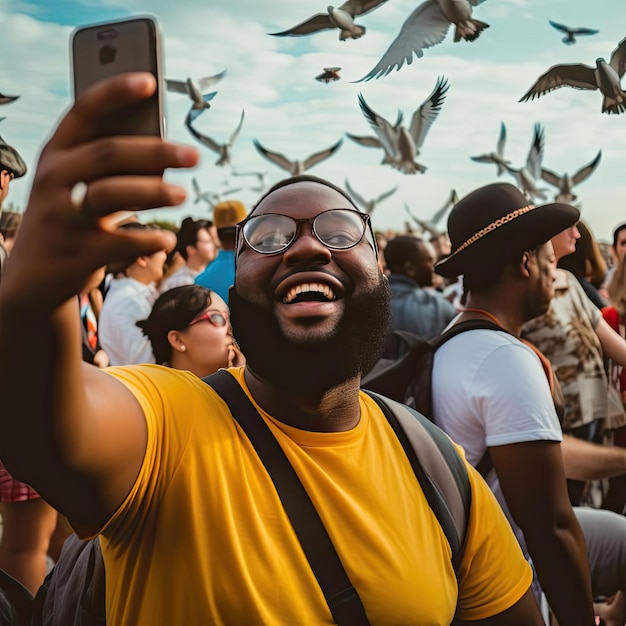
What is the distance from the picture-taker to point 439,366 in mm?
2334

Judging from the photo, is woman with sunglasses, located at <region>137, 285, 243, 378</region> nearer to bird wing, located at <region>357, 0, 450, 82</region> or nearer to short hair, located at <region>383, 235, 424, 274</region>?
short hair, located at <region>383, 235, 424, 274</region>

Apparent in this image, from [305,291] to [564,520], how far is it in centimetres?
110

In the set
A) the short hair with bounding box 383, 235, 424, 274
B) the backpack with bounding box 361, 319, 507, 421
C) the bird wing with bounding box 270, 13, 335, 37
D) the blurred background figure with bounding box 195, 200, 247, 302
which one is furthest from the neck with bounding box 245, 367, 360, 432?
the bird wing with bounding box 270, 13, 335, 37

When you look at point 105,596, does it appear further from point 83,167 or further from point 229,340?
→ point 229,340

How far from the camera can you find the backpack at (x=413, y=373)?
2.35m

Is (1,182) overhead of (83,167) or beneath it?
beneath

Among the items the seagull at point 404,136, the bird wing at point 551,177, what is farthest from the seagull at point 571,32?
the bird wing at point 551,177

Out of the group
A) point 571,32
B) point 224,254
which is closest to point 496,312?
point 224,254

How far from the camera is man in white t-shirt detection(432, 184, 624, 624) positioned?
205 centimetres

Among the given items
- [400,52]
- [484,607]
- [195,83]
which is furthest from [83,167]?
[195,83]

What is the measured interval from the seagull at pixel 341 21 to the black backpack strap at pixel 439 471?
5383 mm

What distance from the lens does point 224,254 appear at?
156 inches

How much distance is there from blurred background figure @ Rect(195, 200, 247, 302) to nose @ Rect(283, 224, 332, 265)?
1909mm

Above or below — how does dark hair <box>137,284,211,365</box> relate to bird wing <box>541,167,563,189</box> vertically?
above
